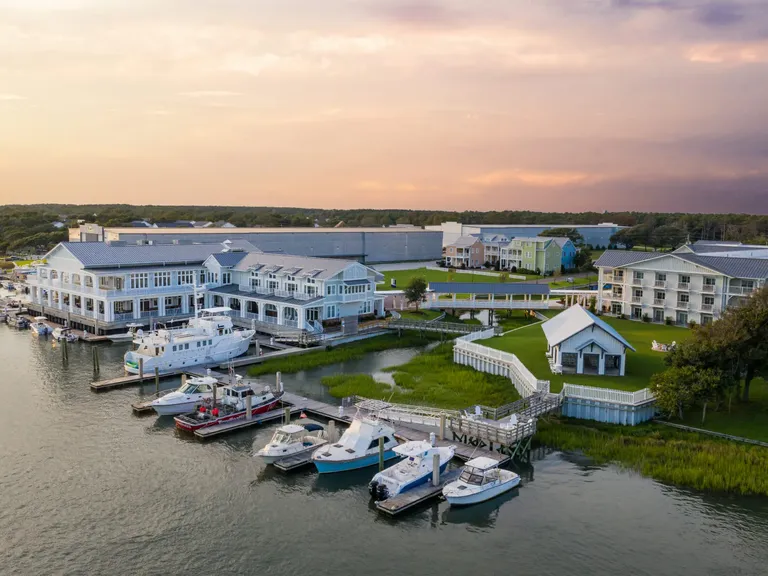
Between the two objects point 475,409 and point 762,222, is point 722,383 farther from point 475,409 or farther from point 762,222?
point 762,222

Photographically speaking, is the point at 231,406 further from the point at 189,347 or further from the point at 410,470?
the point at 410,470

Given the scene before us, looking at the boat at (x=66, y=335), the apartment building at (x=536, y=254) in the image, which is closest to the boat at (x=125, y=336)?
the boat at (x=66, y=335)

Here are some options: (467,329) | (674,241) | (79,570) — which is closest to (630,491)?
(79,570)

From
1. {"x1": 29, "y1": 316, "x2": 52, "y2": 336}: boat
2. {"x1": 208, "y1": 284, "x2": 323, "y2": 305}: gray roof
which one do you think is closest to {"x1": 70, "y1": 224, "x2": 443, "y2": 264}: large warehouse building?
{"x1": 208, "y1": 284, "x2": 323, "y2": 305}: gray roof

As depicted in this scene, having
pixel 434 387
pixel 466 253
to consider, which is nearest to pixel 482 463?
pixel 434 387

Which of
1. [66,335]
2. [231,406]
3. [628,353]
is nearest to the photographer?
[231,406]

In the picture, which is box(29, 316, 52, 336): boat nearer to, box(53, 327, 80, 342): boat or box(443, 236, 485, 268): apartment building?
box(53, 327, 80, 342): boat

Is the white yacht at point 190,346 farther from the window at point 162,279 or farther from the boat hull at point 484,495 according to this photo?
the boat hull at point 484,495
